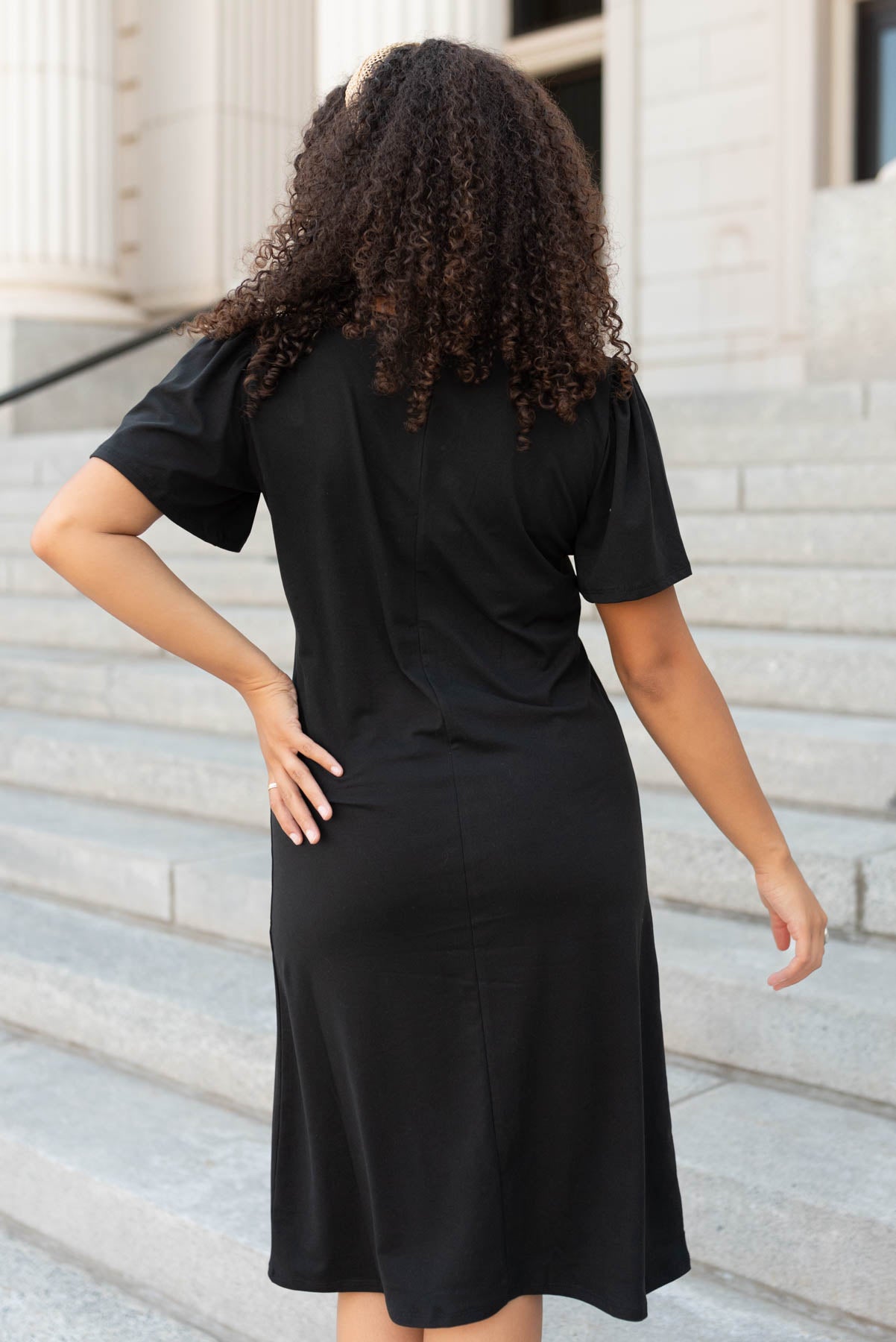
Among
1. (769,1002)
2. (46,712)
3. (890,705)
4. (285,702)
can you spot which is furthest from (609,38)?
(285,702)

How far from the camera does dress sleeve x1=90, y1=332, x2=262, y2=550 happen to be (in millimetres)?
1530

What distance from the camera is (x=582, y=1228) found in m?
1.66

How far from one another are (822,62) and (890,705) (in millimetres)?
7359

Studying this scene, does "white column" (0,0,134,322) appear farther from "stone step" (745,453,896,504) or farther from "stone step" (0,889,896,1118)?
"stone step" (0,889,896,1118)

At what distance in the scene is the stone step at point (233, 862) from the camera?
3188 millimetres

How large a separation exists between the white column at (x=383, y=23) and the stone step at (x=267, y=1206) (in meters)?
5.41

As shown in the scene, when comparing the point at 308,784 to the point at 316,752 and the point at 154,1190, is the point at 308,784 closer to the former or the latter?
the point at 316,752

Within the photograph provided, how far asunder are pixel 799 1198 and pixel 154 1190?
4.01 feet

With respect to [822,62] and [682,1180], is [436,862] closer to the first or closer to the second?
[682,1180]

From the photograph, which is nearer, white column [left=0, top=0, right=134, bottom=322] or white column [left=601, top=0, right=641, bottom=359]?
white column [left=601, top=0, right=641, bottom=359]

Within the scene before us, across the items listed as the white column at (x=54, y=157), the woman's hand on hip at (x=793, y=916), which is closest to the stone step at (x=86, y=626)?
the woman's hand on hip at (x=793, y=916)

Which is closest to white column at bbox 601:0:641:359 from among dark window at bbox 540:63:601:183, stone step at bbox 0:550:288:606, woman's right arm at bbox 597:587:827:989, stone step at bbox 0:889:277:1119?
dark window at bbox 540:63:601:183

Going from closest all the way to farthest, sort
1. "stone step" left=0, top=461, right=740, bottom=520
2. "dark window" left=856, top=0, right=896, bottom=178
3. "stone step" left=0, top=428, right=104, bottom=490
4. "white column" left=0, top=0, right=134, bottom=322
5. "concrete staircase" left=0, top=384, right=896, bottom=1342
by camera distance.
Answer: "concrete staircase" left=0, top=384, right=896, bottom=1342 < "stone step" left=0, top=461, right=740, bottom=520 < "stone step" left=0, top=428, right=104, bottom=490 < "dark window" left=856, top=0, right=896, bottom=178 < "white column" left=0, top=0, right=134, bottom=322

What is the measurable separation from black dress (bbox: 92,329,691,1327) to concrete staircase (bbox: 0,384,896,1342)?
0.91m
